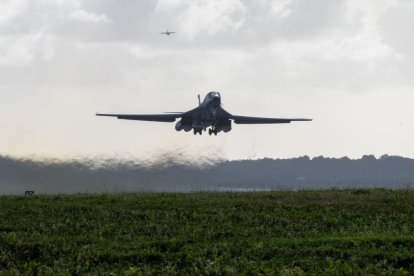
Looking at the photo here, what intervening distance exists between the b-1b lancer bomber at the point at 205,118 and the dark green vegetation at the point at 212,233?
93.3ft

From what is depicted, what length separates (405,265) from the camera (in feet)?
63.0

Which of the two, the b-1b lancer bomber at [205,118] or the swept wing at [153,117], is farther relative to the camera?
the swept wing at [153,117]

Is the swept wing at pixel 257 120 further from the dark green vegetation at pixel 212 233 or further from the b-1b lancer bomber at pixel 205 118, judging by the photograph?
the dark green vegetation at pixel 212 233

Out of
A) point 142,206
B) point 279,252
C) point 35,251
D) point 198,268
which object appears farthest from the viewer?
point 142,206

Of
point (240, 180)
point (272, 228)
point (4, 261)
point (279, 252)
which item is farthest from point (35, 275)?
point (240, 180)

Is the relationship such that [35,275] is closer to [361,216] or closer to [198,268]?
[198,268]

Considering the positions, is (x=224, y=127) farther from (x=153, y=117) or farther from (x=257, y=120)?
(x=153, y=117)

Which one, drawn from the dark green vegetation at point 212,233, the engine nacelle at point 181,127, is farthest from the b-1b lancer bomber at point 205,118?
the dark green vegetation at point 212,233

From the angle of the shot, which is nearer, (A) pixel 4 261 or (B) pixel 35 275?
(B) pixel 35 275

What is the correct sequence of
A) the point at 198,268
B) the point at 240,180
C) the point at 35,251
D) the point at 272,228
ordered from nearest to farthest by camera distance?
the point at 198,268 → the point at 35,251 → the point at 272,228 → the point at 240,180

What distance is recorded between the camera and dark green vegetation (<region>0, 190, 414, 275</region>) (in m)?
19.3

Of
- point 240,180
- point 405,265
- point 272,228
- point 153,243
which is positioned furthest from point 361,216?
point 240,180

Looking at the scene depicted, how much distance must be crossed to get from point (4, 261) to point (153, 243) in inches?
208

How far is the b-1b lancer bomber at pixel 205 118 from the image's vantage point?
63.8m
